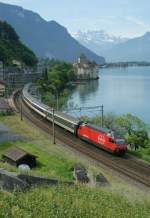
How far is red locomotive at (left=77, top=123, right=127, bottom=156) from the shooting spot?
45.0m

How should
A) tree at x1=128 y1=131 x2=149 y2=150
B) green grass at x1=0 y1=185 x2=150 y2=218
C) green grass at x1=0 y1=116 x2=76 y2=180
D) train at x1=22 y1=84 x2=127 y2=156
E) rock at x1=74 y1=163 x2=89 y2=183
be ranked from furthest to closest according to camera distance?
1. tree at x1=128 y1=131 x2=149 y2=150
2. train at x1=22 y1=84 x2=127 y2=156
3. green grass at x1=0 y1=116 x2=76 y2=180
4. rock at x1=74 y1=163 x2=89 y2=183
5. green grass at x1=0 y1=185 x2=150 y2=218

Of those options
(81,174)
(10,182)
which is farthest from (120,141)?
(10,182)

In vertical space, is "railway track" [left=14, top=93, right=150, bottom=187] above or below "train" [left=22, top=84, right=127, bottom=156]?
below

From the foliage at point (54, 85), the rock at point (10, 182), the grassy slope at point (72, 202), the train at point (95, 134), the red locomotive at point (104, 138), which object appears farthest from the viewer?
the foliage at point (54, 85)

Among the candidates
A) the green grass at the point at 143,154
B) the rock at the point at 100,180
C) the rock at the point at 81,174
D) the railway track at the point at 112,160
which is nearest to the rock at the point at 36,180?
the rock at the point at 81,174

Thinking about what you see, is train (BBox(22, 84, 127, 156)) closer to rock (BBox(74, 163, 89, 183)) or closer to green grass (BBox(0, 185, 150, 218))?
rock (BBox(74, 163, 89, 183))

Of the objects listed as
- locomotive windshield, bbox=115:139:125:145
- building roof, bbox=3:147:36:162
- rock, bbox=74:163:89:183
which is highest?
locomotive windshield, bbox=115:139:125:145

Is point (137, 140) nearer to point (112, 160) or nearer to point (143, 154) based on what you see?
point (143, 154)

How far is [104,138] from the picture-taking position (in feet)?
155

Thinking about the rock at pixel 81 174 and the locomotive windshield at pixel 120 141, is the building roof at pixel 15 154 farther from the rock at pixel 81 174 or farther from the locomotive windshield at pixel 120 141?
the locomotive windshield at pixel 120 141

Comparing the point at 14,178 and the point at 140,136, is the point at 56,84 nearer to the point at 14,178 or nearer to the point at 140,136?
the point at 140,136

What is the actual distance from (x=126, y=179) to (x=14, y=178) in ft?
44.0

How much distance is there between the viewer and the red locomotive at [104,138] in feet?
148

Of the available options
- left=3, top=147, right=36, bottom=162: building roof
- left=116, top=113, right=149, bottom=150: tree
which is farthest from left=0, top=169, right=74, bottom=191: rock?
left=116, top=113, right=149, bottom=150: tree
